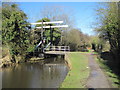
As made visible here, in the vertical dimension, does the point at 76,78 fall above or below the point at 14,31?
below

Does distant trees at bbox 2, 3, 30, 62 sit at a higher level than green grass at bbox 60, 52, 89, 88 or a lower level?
higher

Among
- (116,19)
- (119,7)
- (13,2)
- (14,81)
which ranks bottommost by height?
(14,81)

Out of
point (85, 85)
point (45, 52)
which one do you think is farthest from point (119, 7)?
point (45, 52)

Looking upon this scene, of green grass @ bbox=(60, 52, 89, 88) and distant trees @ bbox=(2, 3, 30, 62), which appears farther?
distant trees @ bbox=(2, 3, 30, 62)

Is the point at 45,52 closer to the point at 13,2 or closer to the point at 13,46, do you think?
the point at 13,46

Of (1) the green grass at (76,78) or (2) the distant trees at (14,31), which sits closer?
(1) the green grass at (76,78)

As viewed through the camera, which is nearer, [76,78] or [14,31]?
[76,78]

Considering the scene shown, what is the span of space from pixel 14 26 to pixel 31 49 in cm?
288

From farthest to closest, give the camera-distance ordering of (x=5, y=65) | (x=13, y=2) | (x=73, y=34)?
1. (x=73, y=34)
2. (x=13, y=2)
3. (x=5, y=65)

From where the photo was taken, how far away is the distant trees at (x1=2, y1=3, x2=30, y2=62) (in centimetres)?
1296

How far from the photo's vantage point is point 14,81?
7.82 meters

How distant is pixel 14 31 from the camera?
44.3ft

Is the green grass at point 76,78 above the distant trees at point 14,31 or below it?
below

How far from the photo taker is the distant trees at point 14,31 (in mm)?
12961
